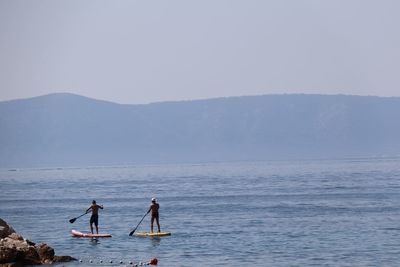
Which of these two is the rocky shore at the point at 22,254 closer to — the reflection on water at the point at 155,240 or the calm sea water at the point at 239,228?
the calm sea water at the point at 239,228

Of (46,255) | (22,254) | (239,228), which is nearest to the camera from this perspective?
(22,254)

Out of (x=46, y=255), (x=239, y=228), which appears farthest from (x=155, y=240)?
(x=46, y=255)

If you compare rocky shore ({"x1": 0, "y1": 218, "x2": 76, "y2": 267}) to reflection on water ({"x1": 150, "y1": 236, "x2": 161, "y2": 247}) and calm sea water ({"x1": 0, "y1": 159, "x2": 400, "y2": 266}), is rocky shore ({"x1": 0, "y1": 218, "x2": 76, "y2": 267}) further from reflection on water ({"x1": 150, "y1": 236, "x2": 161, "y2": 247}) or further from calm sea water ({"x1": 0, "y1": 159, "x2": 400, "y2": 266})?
reflection on water ({"x1": 150, "y1": 236, "x2": 161, "y2": 247})

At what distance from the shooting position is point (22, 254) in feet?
115

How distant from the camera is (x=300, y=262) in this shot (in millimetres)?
34406

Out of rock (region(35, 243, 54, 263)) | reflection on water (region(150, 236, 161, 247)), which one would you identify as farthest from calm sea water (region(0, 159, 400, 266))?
rock (region(35, 243, 54, 263))

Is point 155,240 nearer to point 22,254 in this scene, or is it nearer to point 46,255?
point 46,255

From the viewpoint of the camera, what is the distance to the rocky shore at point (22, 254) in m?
34.2

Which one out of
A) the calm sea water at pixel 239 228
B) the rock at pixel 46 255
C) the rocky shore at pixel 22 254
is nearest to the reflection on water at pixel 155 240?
the calm sea water at pixel 239 228

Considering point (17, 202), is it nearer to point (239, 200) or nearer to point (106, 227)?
point (239, 200)

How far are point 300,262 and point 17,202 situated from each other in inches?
1985

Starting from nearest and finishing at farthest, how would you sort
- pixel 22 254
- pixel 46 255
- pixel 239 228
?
pixel 22 254
pixel 46 255
pixel 239 228

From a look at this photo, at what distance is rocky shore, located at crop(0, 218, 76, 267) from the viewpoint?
34.2m

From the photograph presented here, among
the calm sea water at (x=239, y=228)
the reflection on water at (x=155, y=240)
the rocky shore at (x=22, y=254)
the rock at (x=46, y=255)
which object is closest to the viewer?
the rocky shore at (x=22, y=254)
